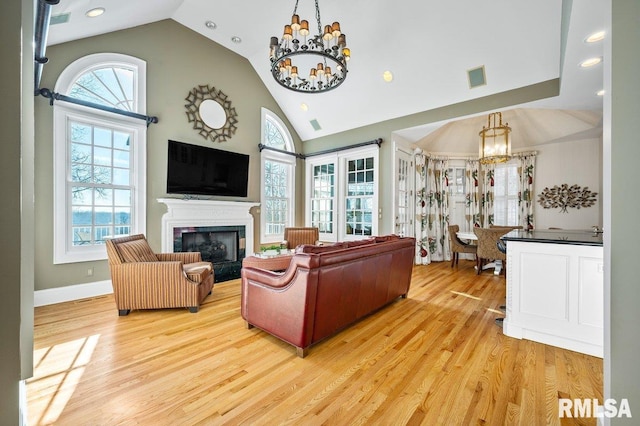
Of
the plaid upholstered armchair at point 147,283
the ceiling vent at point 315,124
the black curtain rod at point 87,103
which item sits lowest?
the plaid upholstered armchair at point 147,283

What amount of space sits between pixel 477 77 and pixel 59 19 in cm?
530

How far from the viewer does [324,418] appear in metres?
1.53

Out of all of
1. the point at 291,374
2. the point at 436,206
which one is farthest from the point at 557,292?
the point at 436,206

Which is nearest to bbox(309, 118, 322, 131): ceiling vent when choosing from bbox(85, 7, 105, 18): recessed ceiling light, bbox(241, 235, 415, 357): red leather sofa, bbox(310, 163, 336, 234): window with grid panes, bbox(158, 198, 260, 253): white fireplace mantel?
bbox(310, 163, 336, 234): window with grid panes

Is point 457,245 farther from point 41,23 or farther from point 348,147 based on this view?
point 41,23

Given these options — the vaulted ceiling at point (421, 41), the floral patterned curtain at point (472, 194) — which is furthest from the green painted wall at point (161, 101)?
the floral patterned curtain at point (472, 194)

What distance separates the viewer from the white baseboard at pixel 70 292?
3312 mm

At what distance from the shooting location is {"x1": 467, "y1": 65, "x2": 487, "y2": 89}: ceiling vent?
3.99 metres

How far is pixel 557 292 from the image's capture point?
2.40 m

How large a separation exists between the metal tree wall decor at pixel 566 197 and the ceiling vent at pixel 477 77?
127 inches

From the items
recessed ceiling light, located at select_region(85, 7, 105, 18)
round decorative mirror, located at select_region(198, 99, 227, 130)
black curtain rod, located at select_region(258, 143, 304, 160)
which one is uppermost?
recessed ceiling light, located at select_region(85, 7, 105, 18)

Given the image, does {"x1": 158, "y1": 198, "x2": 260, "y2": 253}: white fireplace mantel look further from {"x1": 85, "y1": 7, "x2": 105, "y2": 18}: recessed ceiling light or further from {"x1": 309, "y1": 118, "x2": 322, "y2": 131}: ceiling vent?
{"x1": 85, "y1": 7, "x2": 105, "y2": 18}: recessed ceiling light

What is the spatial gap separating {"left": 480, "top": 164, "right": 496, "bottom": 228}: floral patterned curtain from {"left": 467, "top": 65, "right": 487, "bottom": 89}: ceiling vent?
2899mm

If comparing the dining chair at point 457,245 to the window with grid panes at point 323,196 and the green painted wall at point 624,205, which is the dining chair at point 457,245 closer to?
the window with grid panes at point 323,196
